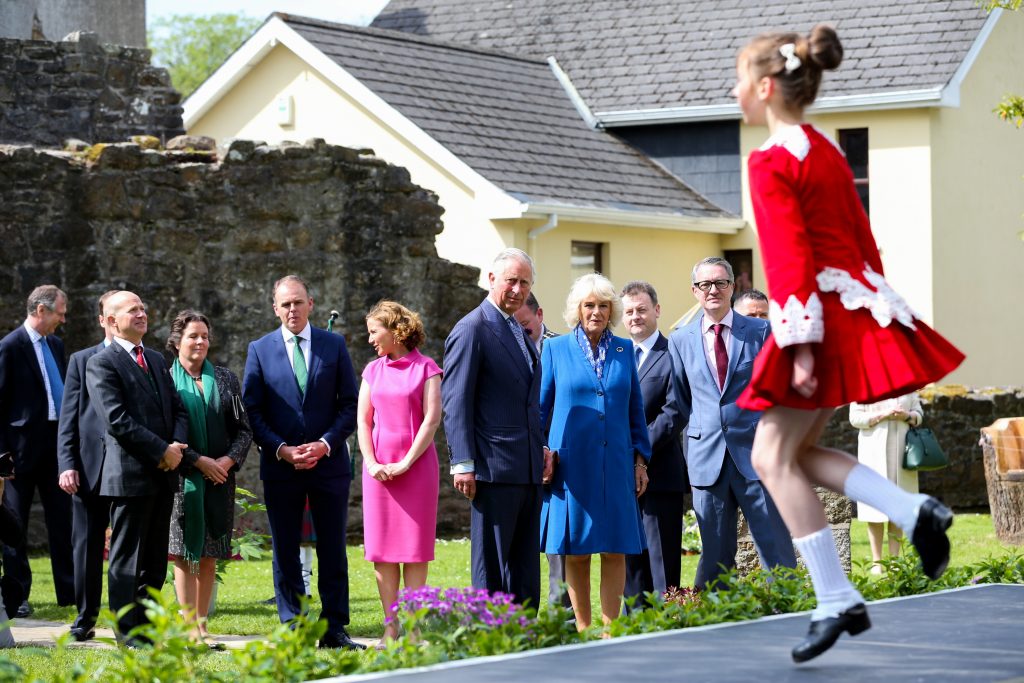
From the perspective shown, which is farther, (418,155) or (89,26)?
(89,26)

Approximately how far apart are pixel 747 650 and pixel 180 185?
9.24 metres

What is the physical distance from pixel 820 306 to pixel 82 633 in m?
5.58

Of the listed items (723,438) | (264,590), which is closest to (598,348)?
(723,438)

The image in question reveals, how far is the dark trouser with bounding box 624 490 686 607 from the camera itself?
9.31 m

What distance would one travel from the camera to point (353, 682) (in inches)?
208

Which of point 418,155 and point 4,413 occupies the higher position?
point 418,155

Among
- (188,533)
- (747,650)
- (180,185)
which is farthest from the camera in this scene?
(180,185)

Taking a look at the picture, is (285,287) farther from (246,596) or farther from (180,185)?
(180,185)

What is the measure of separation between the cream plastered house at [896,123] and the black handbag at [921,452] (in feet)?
35.2

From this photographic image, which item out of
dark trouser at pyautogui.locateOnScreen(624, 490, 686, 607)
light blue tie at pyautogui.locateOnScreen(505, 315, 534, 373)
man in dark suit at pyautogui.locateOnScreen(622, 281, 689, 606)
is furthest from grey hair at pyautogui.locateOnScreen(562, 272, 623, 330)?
dark trouser at pyautogui.locateOnScreen(624, 490, 686, 607)

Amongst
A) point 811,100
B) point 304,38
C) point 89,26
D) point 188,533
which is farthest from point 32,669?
point 89,26

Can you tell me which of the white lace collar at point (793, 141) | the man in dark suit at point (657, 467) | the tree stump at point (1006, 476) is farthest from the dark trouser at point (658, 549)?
the tree stump at point (1006, 476)

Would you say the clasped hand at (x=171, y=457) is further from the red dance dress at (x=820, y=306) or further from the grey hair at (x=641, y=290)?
the red dance dress at (x=820, y=306)

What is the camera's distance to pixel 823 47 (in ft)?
17.8
